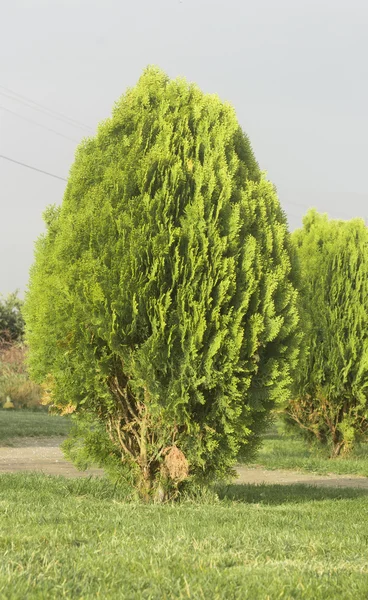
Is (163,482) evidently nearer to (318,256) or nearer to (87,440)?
(87,440)

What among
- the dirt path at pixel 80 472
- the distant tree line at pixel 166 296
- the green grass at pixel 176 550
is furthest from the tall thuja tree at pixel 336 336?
the green grass at pixel 176 550

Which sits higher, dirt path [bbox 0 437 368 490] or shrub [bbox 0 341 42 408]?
shrub [bbox 0 341 42 408]

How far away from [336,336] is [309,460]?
2512 millimetres

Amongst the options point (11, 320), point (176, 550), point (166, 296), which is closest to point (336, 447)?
point (166, 296)

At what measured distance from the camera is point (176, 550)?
17.7 feet

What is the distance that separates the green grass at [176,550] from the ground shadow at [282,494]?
86 centimetres

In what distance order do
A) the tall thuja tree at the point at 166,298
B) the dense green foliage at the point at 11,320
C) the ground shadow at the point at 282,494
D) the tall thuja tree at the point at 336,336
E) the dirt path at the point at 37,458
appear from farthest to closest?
the dense green foliage at the point at 11,320
the tall thuja tree at the point at 336,336
the dirt path at the point at 37,458
the ground shadow at the point at 282,494
the tall thuja tree at the point at 166,298

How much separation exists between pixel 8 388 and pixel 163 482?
17.7m

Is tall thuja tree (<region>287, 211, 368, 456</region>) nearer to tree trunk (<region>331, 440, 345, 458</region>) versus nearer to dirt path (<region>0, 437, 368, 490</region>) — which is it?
tree trunk (<region>331, 440, 345, 458</region>)

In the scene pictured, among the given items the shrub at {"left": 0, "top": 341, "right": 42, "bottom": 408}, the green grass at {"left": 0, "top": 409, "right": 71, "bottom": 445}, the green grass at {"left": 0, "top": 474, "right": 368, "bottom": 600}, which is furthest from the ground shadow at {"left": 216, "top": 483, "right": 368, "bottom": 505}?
the shrub at {"left": 0, "top": 341, "right": 42, "bottom": 408}

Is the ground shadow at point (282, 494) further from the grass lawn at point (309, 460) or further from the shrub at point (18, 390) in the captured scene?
the shrub at point (18, 390)

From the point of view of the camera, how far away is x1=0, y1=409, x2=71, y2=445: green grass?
18297 millimetres

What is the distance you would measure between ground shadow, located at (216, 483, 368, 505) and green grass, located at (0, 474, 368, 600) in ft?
2.81

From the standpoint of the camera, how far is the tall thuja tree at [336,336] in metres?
15.6
